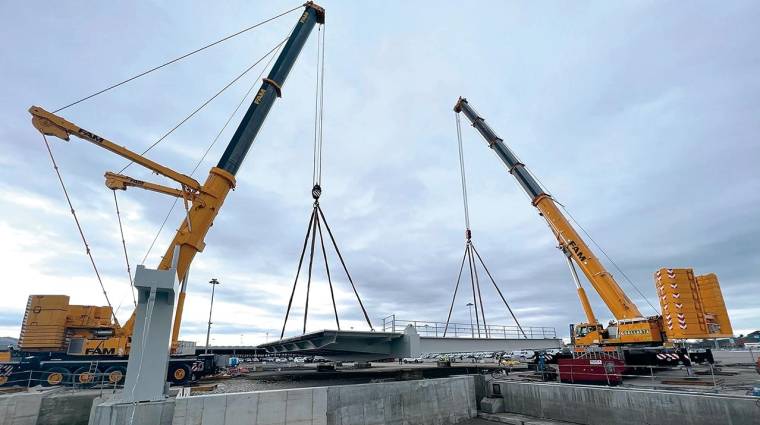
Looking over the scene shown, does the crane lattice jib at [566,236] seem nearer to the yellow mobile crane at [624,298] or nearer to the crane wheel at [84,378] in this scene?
the yellow mobile crane at [624,298]

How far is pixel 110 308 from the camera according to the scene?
84.2ft

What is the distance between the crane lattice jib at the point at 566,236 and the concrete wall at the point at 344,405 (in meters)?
10.8

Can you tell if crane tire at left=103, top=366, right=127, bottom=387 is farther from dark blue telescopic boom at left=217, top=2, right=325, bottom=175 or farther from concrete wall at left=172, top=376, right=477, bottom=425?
dark blue telescopic boom at left=217, top=2, right=325, bottom=175

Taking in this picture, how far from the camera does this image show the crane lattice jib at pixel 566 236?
24078 mm

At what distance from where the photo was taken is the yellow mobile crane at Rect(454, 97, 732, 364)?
20.0 meters

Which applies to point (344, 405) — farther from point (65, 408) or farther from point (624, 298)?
point (624, 298)

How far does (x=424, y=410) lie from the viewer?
1944 centimetres

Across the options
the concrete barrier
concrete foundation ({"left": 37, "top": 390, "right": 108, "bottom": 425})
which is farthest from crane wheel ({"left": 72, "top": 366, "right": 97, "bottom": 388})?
the concrete barrier

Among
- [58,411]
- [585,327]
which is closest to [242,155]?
[58,411]

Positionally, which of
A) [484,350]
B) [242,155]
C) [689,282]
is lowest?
[484,350]

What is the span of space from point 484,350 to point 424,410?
7515 mm

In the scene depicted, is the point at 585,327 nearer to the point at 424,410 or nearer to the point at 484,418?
the point at 484,418

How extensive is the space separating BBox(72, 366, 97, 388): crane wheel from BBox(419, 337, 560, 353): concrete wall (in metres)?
20.7

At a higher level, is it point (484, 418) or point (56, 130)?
point (56, 130)
